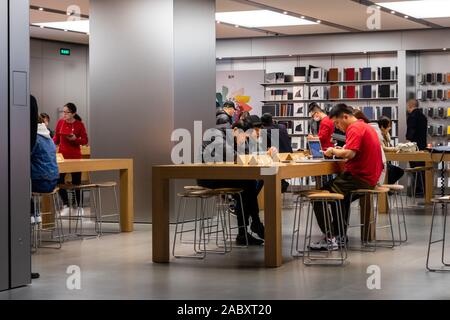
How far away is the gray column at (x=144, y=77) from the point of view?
426 inches

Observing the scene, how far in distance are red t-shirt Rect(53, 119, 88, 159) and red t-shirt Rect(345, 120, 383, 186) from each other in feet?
17.9

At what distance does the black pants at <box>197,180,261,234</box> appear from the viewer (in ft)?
27.3

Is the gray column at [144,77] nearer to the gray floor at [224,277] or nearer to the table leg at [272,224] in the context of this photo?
the gray floor at [224,277]

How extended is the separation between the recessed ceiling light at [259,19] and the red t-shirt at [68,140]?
3.28 meters

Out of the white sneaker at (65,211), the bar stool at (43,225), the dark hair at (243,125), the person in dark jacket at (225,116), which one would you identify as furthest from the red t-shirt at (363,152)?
the white sneaker at (65,211)

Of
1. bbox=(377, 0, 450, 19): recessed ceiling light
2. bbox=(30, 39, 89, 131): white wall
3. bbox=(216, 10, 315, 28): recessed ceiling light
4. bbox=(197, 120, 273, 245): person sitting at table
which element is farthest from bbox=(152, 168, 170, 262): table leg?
bbox=(30, 39, 89, 131): white wall

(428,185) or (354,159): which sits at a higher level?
(354,159)

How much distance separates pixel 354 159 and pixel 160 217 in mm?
1924

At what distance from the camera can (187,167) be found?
23.8 feet

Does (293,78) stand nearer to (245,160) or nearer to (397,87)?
(397,87)

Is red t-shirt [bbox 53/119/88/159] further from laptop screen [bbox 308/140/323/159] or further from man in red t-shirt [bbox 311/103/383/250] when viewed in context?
man in red t-shirt [bbox 311/103/383/250]

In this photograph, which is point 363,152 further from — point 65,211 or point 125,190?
point 65,211

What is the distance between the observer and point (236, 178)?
712 cm

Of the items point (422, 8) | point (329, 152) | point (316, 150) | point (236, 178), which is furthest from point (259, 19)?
point (236, 178)
